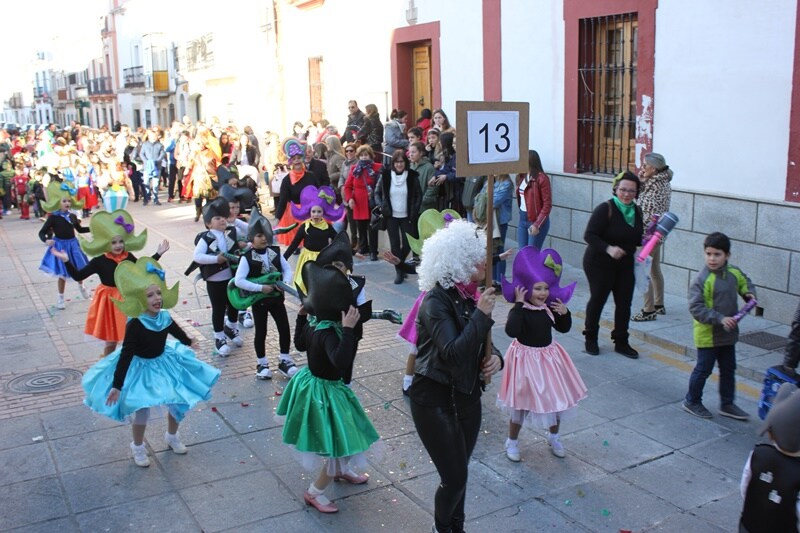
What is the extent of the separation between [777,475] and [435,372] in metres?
1.64

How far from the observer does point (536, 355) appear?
5672 mm

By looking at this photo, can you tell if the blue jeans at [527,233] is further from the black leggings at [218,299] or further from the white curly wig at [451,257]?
the white curly wig at [451,257]

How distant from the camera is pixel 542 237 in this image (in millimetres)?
10977

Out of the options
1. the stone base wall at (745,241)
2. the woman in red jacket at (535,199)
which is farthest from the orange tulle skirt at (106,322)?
the stone base wall at (745,241)

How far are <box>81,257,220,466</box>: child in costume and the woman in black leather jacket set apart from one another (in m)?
2.21

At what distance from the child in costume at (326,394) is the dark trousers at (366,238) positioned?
25.9 feet

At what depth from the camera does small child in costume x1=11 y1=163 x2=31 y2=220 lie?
20.2m

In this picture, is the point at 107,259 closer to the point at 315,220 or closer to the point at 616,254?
the point at 315,220

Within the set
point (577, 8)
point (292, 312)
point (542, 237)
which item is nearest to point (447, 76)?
point (577, 8)

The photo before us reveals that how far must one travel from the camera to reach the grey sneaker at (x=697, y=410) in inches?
255

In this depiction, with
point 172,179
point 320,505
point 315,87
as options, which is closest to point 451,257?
point 320,505

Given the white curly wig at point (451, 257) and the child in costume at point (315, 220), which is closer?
the white curly wig at point (451, 257)

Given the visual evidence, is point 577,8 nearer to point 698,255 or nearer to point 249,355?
point 698,255

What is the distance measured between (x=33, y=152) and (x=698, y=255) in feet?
70.9
